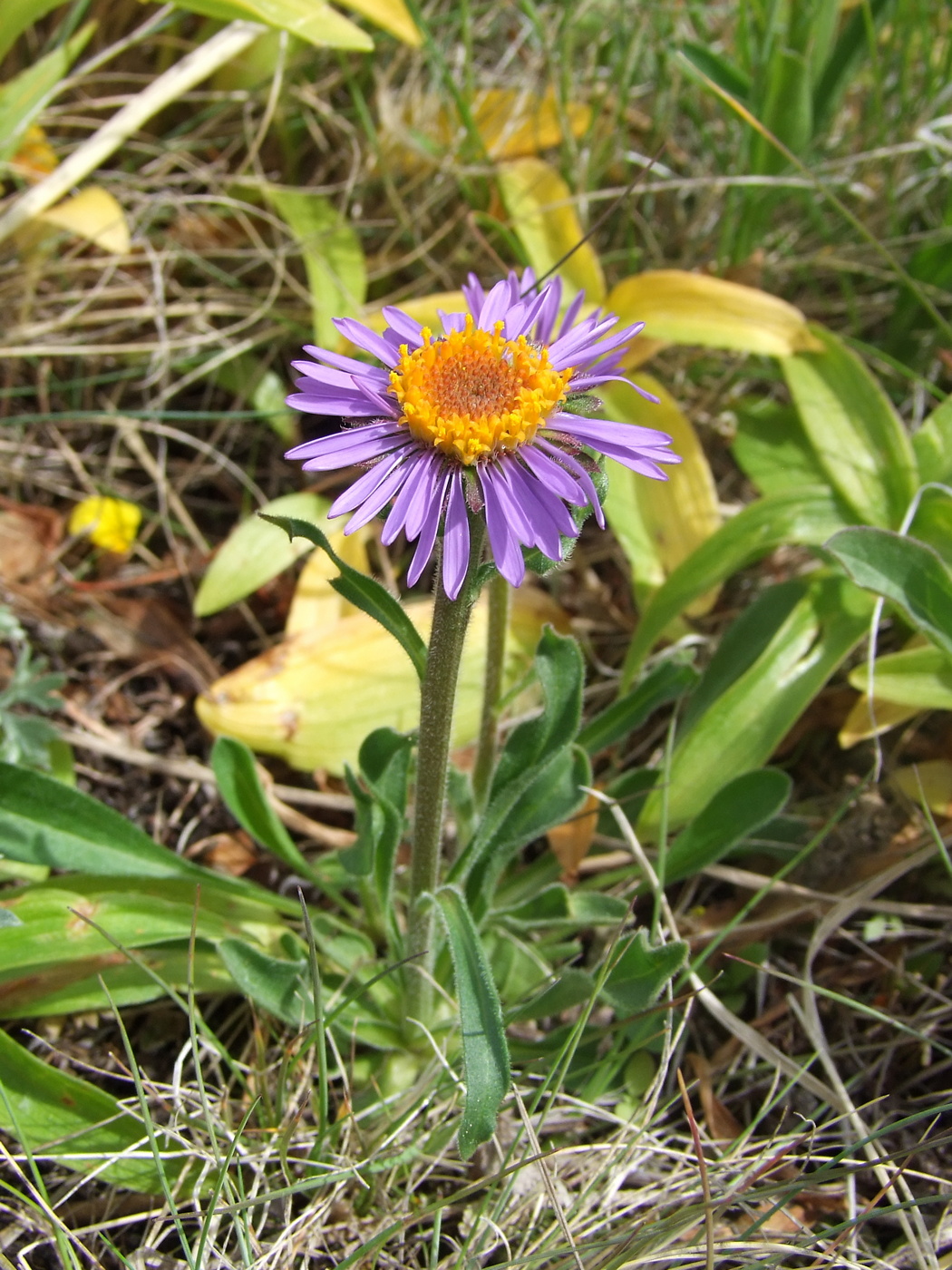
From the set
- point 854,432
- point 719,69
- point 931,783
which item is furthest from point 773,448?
point 719,69

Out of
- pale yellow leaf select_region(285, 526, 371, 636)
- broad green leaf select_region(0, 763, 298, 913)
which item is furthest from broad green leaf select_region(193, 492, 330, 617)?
broad green leaf select_region(0, 763, 298, 913)

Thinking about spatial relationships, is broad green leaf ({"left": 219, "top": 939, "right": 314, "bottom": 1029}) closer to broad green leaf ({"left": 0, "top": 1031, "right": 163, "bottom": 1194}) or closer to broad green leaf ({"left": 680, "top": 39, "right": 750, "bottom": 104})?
broad green leaf ({"left": 0, "top": 1031, "right": 163, "bottom": 1194})

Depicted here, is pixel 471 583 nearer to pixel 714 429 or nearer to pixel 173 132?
pixel 714 429

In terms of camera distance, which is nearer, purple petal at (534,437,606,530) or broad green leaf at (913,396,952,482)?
purple petal at (534,437,606,530)

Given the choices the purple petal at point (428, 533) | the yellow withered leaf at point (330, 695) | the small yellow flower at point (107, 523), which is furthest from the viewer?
the small yellow flower at point (107, 523)

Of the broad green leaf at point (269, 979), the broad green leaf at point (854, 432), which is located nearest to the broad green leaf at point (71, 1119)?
the broad green leaf at point (269, 979)

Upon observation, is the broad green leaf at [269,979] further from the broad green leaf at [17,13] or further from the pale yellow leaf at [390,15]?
the broad green leaf at [17,13]
